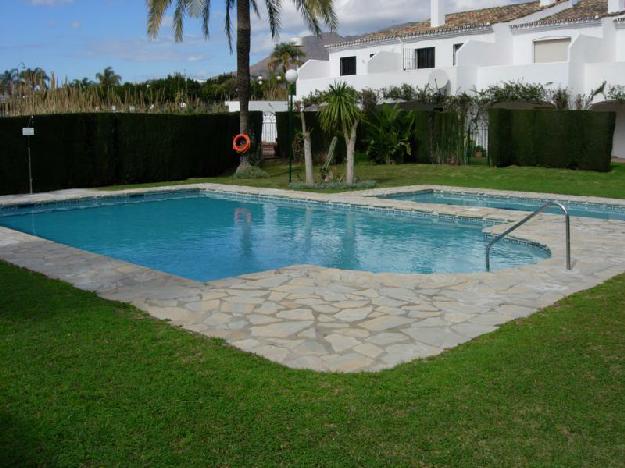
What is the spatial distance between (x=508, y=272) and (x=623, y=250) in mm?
2362

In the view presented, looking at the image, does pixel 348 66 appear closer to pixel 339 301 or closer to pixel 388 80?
pixel 388 80

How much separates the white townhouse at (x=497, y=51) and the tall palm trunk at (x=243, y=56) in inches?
407

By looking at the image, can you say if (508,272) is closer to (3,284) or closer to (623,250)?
(623,250)

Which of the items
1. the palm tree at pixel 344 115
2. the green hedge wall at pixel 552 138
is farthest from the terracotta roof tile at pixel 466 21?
the palm tree at pixel 344 115

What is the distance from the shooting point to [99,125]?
786 inches

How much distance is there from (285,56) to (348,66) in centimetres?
2634

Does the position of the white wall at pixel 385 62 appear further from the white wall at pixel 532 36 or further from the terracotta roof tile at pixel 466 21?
the white wall at pixel 532 36

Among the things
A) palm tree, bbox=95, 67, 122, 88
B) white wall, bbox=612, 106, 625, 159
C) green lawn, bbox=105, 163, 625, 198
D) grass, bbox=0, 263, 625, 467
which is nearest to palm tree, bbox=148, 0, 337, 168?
green lawn, bbox=105, 163, 625, 198

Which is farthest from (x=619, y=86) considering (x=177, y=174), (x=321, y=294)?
(x=321, y=294)

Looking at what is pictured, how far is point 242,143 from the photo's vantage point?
22.2 meters

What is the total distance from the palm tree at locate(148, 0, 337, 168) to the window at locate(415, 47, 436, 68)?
13.1 meters

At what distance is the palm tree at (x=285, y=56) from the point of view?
6291 centimetres

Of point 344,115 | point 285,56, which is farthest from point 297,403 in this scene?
point 285,56

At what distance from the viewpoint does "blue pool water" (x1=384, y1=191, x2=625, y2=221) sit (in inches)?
578
